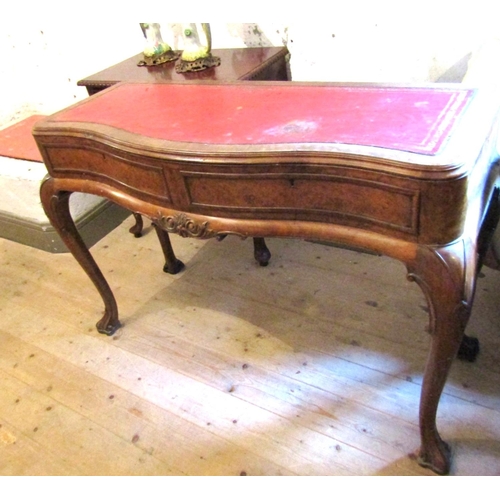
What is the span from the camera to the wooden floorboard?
3.76 feet

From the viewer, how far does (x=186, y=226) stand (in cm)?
98

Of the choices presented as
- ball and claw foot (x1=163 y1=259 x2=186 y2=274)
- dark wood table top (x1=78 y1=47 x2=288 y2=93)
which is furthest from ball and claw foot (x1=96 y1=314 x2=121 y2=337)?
dark wood table top (x1=78 y1=47 x2=288 y2=93)

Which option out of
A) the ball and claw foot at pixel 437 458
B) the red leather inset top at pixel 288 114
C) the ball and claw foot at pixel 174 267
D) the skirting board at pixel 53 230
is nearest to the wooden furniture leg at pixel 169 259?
the ball and claw foot at pixel 174 267

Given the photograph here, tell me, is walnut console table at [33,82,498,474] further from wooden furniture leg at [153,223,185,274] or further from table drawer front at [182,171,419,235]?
wooden furniture leg at [153,223,185,274]

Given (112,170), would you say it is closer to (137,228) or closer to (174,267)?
(174,267)

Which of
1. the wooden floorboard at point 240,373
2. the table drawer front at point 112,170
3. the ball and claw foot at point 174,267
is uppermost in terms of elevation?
the table drawer front at point 112,170

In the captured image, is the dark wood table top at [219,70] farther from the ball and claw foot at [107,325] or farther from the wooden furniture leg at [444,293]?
the wooden furniture leg at [444,293]

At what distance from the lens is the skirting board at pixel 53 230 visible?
2.05 metres

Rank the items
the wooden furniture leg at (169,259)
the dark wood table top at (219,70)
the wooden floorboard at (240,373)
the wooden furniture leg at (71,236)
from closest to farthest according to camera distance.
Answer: the wooden floorboard at (240,373) → the wooden furniture leg at (71,236) → the dark wood table top at (219,70) → the wooden furniture leg at (169,259)

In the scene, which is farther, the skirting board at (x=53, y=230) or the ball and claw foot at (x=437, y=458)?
the skirting board at (x=53, y=230)

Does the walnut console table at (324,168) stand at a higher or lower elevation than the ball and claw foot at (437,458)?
higher

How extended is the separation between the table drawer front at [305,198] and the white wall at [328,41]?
0.82 m
